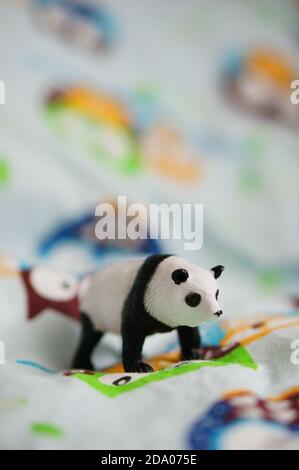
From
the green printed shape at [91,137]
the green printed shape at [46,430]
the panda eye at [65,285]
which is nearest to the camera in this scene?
the green printed shape at [46,430]

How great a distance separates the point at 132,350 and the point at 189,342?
8cm

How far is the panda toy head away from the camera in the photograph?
598 millimetres

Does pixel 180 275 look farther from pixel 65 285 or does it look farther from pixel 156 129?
pixel 156 129

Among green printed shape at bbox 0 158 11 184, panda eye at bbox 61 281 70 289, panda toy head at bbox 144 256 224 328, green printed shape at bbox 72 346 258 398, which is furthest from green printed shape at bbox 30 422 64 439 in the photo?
green printed shape at bbox 0 158 11 184

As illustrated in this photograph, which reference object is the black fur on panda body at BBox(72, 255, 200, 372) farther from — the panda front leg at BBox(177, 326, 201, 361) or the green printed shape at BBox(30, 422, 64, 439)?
the green printed shape at BBox(30, 422, 64, 439)

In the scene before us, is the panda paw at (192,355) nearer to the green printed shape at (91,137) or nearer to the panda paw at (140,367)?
the panda paw at (140,367)

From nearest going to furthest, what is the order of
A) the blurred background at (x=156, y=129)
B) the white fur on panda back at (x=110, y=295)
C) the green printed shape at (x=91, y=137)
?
the white fur on panda back at (x=110, y=295) < the blurred background at (x=156, y=129) < the green printed shape at (x=91, y=137)

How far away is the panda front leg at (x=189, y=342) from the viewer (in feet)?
2.23

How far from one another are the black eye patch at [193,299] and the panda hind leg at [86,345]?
0.64 feet

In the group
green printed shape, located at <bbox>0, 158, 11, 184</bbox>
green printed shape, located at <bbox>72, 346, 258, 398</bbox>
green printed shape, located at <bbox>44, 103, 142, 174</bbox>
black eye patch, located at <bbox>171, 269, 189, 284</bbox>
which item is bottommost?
green printed shape, located at <bbox>72, 346, 258, 398</bbox>

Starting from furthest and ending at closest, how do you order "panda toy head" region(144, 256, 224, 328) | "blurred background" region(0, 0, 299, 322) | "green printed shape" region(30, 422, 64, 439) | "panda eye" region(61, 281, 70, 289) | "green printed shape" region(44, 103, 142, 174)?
1. "green printed shape" region(44, 103, 142, 174)
2. "blurred background" region(0, 0, 299, 322)
3. "panda eye" region(61, 281, 70, 289)
4. "panda toy head" region(144, 256, 224, 328)
5. "green printed shape" region(30, 422, 64, 439)

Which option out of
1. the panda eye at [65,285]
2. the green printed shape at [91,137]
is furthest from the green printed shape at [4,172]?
the panda eye at [65,285]

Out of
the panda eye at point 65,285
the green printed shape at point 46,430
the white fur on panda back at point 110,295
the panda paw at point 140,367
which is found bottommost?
the green printed shape at point 46,430

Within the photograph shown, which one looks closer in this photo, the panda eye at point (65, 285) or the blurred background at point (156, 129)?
the panda eye at point (65, 285)
